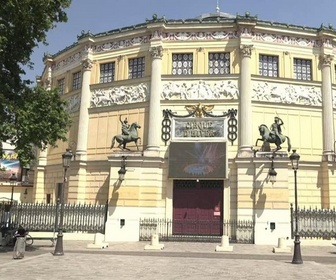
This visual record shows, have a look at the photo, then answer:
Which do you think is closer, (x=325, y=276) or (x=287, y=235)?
(x=325, y=276)

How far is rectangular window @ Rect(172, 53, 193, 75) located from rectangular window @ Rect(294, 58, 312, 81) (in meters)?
7.62

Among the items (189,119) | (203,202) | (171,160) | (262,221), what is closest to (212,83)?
(189,119)

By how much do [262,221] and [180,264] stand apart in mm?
10392

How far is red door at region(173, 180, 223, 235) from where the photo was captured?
2603 cm

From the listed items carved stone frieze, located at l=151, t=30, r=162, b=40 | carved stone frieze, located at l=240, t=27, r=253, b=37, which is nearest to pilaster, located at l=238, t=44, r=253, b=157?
carved stone frieze, located at l=240, t=27, r=253, b=37

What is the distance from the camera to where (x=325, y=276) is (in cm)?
1328

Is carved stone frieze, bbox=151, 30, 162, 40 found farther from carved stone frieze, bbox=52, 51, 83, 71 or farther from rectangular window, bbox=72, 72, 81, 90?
rectangular window, bbox=72, 72, 81, 90

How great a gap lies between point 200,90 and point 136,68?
5.36 metres

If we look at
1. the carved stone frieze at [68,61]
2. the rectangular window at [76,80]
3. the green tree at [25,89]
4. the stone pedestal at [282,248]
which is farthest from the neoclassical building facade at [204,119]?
the green tree at [25,89]

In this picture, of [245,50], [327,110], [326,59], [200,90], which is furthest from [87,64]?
[327,110]

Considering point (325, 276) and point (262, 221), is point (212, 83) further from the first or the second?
point (325, 276)

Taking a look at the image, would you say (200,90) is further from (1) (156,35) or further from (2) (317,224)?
(2) (317,224)

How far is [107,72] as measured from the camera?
31.3 metres

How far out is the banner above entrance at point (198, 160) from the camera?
85.8 feet
